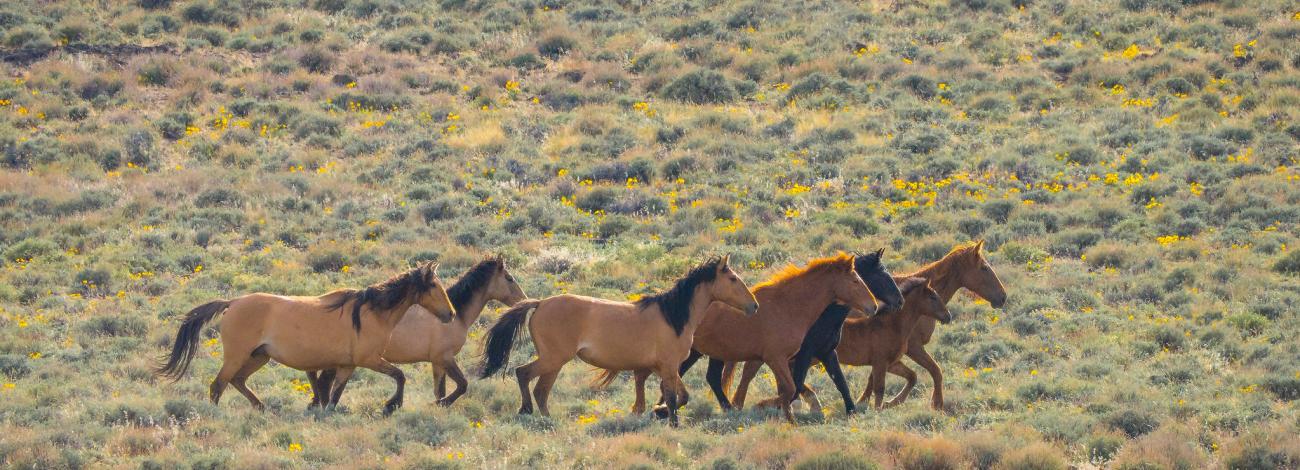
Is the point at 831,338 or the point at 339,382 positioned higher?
the point at 831,338

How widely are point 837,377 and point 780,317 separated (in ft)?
2.62

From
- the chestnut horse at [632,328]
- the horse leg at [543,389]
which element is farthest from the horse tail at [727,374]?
the horse leg at [543,389]

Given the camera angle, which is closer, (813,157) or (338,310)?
(338,310)

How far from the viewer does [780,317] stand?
44.2ft

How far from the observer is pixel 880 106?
31.2m

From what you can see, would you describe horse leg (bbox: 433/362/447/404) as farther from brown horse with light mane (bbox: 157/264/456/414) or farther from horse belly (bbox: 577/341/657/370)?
horse belly (bbox: 577/341/657/370)

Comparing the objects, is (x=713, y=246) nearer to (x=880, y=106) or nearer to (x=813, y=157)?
(x=813, y=157)

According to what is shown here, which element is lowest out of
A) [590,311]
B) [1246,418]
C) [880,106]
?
[880,106]

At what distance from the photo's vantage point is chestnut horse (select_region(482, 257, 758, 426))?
1289 centimetres

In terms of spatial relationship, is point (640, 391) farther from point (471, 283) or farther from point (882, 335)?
point (882, 335)

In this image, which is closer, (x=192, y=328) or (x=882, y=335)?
(x=192, y=328)

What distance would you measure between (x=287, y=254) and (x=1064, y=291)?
12.0 meters

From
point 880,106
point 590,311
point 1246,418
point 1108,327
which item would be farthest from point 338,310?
point 880,106

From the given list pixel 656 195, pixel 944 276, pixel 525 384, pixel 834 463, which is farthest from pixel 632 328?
pixel 656 195
